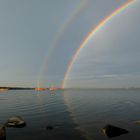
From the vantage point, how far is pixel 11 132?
2781 cm

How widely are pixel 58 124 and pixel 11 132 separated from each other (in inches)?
365

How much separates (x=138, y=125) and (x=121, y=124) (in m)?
2.99

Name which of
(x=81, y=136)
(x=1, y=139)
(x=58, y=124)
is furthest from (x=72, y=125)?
(x=1, y=139)

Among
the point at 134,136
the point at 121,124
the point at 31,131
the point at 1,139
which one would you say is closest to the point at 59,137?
the point at 31,131

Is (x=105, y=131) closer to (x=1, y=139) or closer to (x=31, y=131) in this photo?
(x=31, y=131)

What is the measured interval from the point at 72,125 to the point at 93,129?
4.81 meters

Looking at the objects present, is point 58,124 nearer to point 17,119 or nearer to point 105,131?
point 17,119

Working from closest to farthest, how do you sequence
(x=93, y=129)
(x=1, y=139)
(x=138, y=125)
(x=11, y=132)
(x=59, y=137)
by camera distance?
(x=1, y=139)
(x=59, y=137)
(x=11, y=132)
(x=93, y=129)
(x=138, y=125)

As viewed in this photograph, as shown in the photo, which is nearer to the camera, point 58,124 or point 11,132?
point 11,132

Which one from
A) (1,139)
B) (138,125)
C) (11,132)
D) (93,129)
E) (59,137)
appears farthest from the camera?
(138,125)

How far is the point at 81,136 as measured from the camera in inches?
1037

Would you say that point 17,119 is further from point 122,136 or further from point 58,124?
point 122,136

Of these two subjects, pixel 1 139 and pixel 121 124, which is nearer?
pixel 1 139

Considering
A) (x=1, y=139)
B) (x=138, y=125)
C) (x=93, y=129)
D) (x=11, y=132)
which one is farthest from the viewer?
(x=138, y=125)
